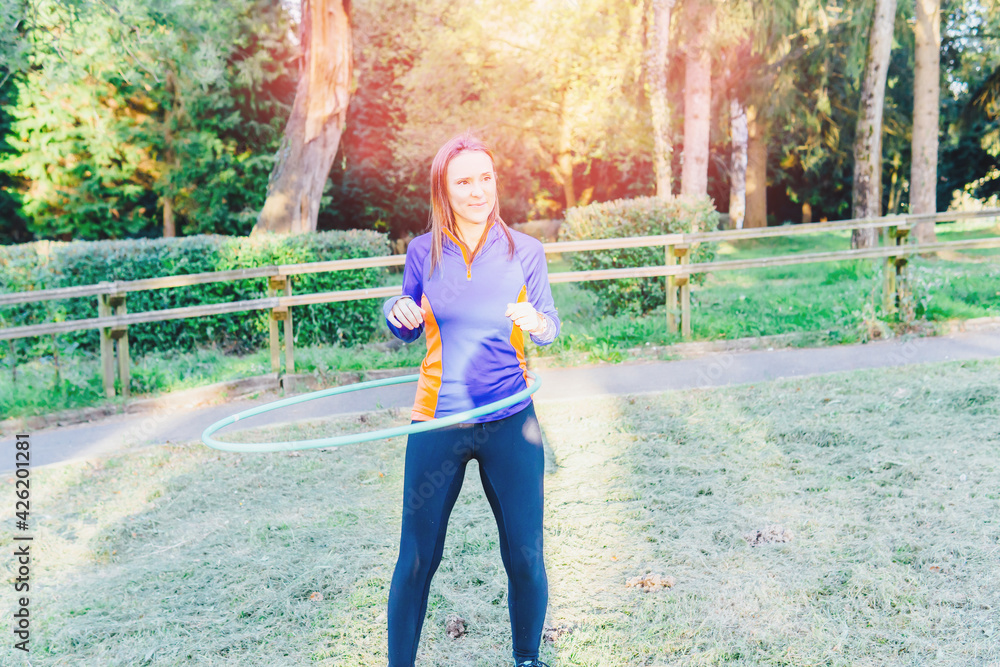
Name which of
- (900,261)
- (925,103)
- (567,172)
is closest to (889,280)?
(900,261)

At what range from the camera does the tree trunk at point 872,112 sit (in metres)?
14.8

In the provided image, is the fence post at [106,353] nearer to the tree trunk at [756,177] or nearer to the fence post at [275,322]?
the fence post at [275,322]

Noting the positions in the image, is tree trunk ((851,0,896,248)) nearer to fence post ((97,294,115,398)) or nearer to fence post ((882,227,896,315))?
fence post ((882,227,896,315))

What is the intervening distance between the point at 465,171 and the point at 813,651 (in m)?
2.24

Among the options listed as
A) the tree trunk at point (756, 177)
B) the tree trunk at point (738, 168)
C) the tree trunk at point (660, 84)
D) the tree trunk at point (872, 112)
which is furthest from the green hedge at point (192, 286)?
the tree trunk at point (738, 168)

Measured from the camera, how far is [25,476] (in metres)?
5.31

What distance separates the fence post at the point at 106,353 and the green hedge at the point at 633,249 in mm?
5452

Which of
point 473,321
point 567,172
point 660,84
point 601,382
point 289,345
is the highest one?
point 660,84

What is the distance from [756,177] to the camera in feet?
85.3

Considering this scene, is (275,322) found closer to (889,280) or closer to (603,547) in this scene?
(603,547)

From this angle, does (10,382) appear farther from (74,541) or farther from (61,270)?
(74,541)

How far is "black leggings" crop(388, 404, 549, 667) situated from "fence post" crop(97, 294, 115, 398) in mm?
5415

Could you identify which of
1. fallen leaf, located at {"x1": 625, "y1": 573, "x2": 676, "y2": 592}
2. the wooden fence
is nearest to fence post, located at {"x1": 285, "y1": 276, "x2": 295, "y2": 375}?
the wooden fence

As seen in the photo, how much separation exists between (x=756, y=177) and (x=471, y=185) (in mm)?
25154
